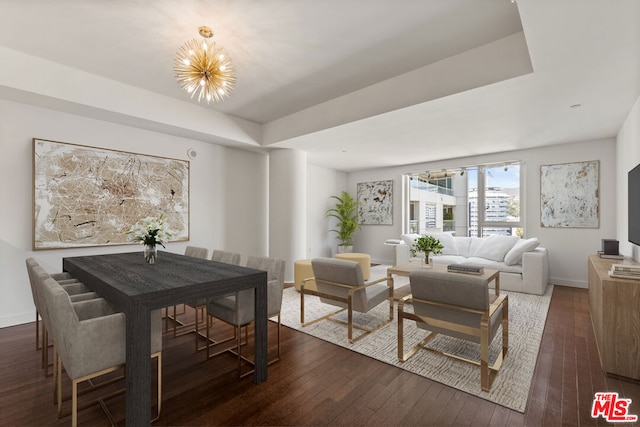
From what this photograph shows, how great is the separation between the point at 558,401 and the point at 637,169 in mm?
2387

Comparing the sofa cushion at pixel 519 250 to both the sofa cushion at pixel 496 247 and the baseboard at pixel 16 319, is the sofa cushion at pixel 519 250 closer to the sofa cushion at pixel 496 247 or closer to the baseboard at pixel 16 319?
the sofa cushion at pixel 496 247

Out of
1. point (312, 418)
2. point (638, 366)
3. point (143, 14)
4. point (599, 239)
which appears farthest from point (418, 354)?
point (599, 239)

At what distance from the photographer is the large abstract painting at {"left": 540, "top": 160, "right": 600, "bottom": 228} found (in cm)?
483

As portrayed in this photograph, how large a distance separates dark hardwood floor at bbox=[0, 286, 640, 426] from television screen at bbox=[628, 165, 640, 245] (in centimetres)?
120

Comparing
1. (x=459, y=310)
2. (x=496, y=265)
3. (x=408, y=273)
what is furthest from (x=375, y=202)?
(x=459, y=310)

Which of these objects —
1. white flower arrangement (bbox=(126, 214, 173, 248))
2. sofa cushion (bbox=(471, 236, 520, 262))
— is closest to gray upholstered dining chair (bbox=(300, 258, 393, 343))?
white flower arrangement (bbox=(126, 214, 173, 248))

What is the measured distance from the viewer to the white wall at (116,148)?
3.32m

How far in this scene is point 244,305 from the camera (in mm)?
2369

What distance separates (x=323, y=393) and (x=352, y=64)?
10.4ft

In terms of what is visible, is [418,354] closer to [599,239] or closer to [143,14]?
[143,14]

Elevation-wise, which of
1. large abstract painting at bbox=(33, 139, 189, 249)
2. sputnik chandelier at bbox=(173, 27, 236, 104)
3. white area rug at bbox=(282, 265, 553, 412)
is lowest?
white area rug at bbox=(282, 265, 553, 412)

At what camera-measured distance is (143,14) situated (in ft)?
7.82

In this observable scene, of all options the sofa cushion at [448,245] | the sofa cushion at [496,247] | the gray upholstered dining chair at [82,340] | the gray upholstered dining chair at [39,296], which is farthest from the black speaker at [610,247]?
the gray upholstered dining chair at [39,296]

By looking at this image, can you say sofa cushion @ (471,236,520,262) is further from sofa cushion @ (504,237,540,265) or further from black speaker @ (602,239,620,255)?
black speaker @ (602,239,620,255)
